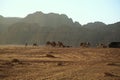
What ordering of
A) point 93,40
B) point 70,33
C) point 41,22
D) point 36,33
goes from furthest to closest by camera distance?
point 41,22, point 36,33, point 70,33, point 93,40

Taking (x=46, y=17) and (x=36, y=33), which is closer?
(x=36, y=33)

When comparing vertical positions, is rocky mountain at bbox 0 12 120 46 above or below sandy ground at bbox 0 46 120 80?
above

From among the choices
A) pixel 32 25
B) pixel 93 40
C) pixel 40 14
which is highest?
pixel 40 14

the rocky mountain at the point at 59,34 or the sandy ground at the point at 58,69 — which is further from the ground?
the rocky mountain at the point at 59,34

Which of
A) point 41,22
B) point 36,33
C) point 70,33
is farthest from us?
point 41,22

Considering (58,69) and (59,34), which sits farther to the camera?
(59,34)

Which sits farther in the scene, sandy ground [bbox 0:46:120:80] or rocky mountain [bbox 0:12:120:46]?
rocky mountain [bbox 0:12:120:46]

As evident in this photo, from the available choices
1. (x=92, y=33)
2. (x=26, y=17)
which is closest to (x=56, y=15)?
(x=26, y=17)

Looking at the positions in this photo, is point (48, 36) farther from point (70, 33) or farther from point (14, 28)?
point (14, 28)

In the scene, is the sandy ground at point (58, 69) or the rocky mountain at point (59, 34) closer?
the sandy ground at point (58, 69)

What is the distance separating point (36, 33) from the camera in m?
126

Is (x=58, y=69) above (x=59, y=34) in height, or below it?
below

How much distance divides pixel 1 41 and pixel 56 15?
186 feet

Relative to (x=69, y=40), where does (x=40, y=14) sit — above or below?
above
